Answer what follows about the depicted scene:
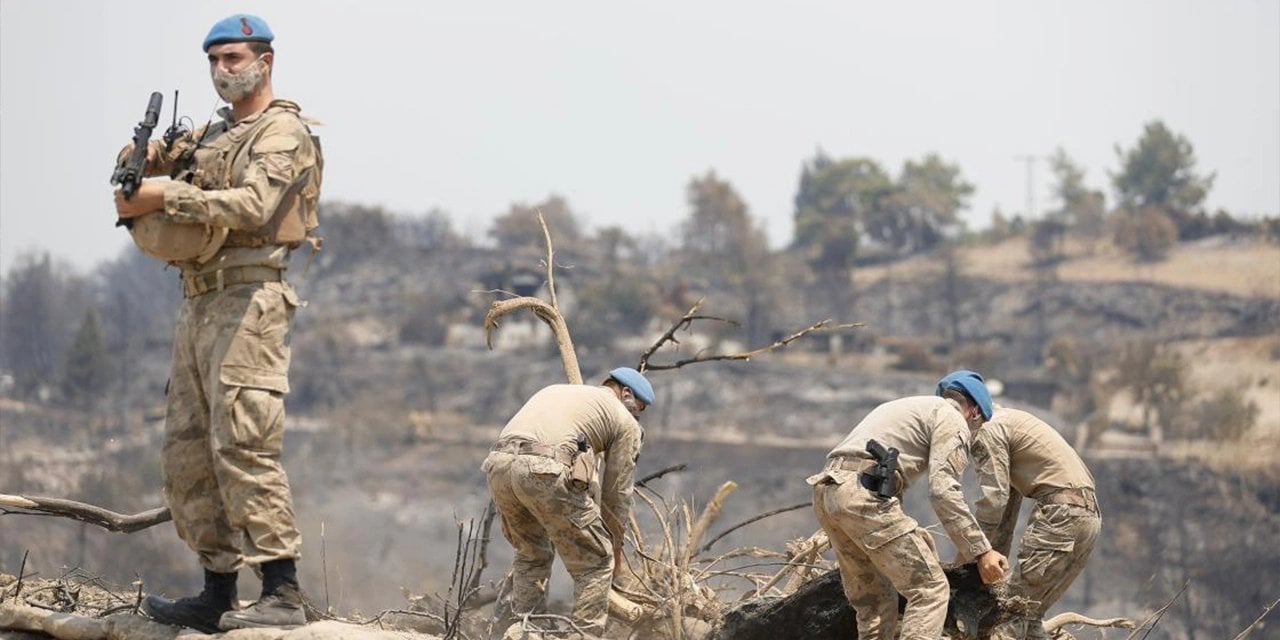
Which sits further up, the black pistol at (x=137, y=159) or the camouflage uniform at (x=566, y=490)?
the black pistol at (x=137, y=159)

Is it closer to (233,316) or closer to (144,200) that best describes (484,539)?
(233,316)

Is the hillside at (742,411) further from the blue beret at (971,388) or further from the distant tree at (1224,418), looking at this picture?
the blue beret at (971,388)

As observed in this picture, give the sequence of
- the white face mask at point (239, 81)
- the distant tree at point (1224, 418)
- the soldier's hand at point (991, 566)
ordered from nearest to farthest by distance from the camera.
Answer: the white face mask at point (239, 81), the soldier's hand at point (991, 566), the distant tree at point (1224, 418)

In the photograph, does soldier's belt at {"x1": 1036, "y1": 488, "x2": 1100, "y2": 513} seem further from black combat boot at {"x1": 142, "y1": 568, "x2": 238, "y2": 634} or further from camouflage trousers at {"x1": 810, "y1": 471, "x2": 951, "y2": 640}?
black combat boot at {"x1": 142, "y1": 568, "x2": 238, "y2": 634}

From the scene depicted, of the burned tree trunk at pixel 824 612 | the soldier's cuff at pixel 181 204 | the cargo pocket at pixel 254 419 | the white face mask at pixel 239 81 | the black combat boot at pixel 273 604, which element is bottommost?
the burned tree trunk at pixel 824 612

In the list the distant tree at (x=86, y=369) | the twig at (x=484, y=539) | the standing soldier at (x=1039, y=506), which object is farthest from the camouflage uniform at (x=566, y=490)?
the distant tree at (x=86, y=369)

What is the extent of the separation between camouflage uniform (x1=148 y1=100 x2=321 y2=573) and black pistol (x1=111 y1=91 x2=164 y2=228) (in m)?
0.13

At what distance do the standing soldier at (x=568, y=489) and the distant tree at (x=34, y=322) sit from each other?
5847 centimetres

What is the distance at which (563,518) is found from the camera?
7.50 meters

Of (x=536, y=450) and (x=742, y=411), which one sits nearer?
(x=536, y=450)

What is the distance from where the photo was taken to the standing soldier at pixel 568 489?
7496 millimetres

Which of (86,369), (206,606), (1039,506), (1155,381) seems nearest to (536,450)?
(206,606)

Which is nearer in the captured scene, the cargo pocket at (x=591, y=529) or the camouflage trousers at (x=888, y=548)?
the camouflage trousers at (x=888, y=548)

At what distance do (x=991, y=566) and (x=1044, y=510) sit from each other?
1033mm
